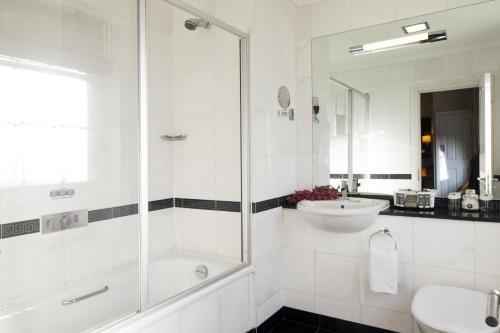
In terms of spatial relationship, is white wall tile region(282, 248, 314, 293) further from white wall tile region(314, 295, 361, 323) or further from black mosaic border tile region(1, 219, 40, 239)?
black mosaic border tile region(1, 219, 40, 239)

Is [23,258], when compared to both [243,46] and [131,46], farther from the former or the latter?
[243,46]

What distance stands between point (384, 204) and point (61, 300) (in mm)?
2047

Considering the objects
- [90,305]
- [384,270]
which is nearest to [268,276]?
[384,270]

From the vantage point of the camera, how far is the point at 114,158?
213 centimetres

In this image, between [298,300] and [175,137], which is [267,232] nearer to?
[298,300]

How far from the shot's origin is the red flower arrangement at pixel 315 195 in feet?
8.61

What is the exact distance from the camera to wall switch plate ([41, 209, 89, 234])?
6.14 feet

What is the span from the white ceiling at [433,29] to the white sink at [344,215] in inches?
42.2

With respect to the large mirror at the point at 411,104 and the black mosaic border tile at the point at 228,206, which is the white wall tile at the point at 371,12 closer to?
the large mirror at the point at 411,104

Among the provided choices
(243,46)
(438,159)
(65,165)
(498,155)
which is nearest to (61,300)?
(65,165)

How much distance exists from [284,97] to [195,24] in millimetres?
823

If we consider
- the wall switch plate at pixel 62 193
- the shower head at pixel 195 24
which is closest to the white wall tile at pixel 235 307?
the wall switch plate at pixel 62 193

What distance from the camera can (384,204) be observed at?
7.94 feet

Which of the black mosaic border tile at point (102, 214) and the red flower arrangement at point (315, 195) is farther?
the red flower arrangement at point (315, 195)
